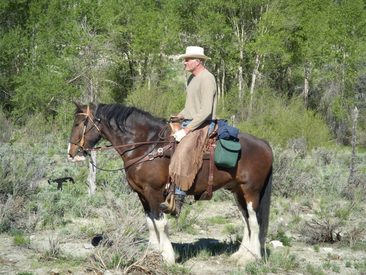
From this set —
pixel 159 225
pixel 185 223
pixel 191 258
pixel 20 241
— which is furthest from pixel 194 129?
pixel 20 241

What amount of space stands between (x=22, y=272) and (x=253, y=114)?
18.1 m

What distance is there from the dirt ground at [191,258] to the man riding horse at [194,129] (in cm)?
108

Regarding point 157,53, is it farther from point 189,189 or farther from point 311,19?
point 189,189

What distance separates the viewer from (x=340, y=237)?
652 centimetres

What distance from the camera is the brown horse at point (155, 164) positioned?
5023 mm

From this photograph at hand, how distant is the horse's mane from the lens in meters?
5.13

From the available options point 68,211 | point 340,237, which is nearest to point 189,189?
point 340,237

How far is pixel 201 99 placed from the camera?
16.4 feet

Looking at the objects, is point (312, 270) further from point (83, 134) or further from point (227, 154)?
point (83, 134)

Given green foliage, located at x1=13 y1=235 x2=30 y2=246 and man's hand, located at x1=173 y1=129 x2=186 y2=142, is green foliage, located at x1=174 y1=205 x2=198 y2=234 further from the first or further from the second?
man's hand, located at x1=173 y1=129 x2=186 y2=142

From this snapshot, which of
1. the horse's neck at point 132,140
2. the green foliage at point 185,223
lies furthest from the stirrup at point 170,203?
the green foliage at point 185,223

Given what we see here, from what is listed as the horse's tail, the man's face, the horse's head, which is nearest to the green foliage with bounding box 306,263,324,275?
the horse's tail

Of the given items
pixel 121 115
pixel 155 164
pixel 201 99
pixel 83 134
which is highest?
pixel 201 99

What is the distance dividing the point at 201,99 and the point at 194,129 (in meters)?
0.41
